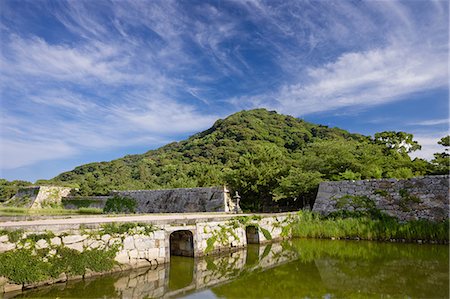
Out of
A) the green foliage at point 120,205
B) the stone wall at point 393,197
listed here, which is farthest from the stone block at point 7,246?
the green foliage at point 120,205

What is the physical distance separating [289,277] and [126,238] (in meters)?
4.64

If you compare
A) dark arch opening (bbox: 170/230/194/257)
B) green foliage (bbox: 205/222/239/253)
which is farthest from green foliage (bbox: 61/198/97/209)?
green foliage (bbox: 205/222/239/253)

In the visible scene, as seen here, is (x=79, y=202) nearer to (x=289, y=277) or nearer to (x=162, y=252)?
(x=162, y=252)

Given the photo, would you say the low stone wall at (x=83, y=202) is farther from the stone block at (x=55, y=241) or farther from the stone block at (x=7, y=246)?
the stone block at (x=7, y=246)

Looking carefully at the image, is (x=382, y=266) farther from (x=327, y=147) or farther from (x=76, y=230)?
(x=327, y=147)

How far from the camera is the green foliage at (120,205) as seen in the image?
24.2 m

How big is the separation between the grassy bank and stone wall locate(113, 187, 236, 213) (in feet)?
18.1

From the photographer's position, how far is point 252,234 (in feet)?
45.6

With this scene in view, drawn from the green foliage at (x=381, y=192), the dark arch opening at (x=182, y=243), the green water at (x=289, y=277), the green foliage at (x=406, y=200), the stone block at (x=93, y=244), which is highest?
the green foliage at (x=381, y=192)

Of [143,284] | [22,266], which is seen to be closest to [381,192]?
[143,284]

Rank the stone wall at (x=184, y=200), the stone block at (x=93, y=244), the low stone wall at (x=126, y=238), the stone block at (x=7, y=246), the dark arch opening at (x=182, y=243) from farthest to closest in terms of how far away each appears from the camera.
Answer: the stone wall at (x=184, y=200)
the dark arch opening at (x=182, y=243)
the stone block at (x=93, y=244)
the low stone wall at (x=126, y=238)
the stone block at (x=7, y=246)

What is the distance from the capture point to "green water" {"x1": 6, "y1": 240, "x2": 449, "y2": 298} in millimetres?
7137

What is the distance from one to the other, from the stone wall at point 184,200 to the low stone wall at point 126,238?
647 centimetres

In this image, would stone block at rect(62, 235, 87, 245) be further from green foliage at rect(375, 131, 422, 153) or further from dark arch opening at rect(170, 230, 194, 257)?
green foliage at rect(375, 131, 422, 153)
